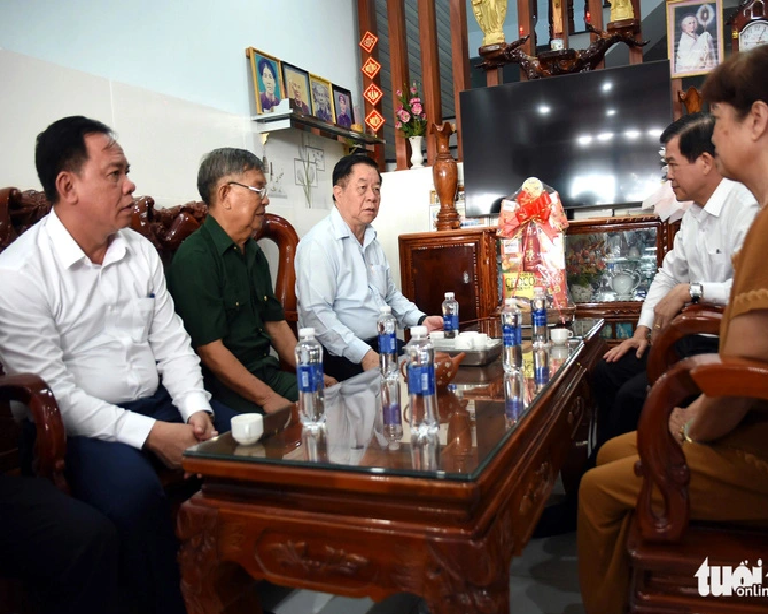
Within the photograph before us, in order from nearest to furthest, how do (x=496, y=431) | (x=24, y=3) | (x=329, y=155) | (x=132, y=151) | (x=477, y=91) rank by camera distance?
(x=496, y=431), (x=24, y=3), (x=132, y=151), (x=477, y=91), (x=329, y=155)

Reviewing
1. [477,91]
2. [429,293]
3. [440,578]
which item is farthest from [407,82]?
[440,578]

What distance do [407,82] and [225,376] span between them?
3.11 metres

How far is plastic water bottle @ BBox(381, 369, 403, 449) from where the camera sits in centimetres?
120

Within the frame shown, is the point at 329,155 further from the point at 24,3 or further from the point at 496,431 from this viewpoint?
the point at 496,431

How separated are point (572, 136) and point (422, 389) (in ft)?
10.5

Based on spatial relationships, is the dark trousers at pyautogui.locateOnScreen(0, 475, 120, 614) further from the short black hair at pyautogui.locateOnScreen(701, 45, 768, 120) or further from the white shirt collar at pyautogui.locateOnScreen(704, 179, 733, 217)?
the white shirt collar at pyautogui.locateOnScreen(704, 179, 733, 217)

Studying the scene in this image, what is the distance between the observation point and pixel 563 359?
1844 millimetres

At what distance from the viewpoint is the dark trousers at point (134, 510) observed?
1.42 meters

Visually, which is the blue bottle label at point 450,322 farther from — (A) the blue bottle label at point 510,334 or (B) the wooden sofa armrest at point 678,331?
(B) the wooden sofa armrest at point 678,331

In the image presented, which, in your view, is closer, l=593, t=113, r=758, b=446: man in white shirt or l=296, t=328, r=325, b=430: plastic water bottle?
l=296, t=328, r=325, b=430: plastic water bottle

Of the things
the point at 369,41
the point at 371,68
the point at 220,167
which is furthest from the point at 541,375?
the point at 369,41

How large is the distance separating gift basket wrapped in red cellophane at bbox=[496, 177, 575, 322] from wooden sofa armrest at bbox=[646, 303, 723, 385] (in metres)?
1.69

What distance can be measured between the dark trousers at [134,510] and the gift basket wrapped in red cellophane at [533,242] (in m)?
2.30

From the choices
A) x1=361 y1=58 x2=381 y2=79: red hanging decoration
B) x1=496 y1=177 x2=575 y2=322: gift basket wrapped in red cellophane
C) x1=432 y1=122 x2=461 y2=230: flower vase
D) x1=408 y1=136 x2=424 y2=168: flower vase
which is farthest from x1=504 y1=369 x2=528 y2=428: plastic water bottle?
x1=361 y1=58 x2=381 y2=79: red hanging decoration
